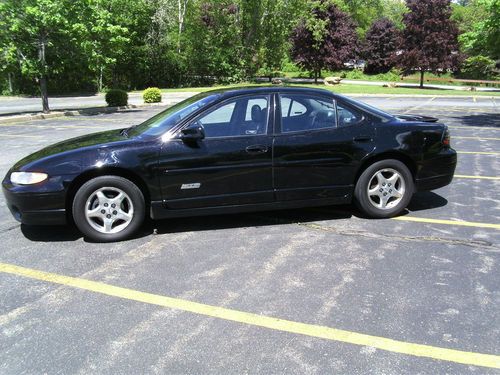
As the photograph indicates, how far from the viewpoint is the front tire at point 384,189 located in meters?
5.26

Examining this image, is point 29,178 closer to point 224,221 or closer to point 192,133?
point 192,133

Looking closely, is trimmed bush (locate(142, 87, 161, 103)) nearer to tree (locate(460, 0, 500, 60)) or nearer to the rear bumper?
tree (locate(460, 0, 500, 60))

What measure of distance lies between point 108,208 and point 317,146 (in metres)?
2.28

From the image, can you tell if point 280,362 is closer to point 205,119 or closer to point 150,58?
point 205,119

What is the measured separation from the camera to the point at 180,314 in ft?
11.1

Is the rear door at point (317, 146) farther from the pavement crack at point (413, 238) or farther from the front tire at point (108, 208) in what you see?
the front tire at point (108, 208)

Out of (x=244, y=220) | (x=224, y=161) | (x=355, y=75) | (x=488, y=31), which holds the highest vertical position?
(x=488, y=31)

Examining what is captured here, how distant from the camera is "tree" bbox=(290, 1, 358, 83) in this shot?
41844 millimetres

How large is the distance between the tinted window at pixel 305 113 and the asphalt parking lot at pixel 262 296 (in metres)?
1.10

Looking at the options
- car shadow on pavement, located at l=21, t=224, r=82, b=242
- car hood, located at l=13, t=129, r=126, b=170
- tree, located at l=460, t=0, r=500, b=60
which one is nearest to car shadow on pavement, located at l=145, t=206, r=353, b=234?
car shadow on pavement, located at l=21, t=224, r=82, b=242

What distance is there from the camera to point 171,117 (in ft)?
16.9

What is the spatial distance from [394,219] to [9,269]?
401 centimetres

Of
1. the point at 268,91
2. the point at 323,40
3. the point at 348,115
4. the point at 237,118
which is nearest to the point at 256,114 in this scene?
the point at 237,118

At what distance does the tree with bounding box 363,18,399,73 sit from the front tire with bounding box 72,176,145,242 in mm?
52196
